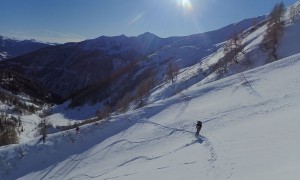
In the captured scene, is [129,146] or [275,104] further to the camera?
[129,146]

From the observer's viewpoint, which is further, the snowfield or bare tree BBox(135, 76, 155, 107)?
bare tree BBox(135, 76, 155, 107)

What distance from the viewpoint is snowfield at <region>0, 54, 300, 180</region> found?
2388 cm

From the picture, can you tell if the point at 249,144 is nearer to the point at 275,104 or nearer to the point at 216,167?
the point at 216,167

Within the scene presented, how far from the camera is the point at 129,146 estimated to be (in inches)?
1790

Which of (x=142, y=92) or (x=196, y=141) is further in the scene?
(x=142, y=92)

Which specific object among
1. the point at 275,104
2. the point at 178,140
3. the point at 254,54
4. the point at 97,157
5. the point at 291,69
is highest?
the point at 254,54

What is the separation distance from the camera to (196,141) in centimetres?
3622

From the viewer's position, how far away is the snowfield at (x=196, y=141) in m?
23.9

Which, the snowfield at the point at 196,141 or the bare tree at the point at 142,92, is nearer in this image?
the snowfield at the point at 196,141

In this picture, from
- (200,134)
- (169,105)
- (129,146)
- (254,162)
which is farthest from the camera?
(169,105)

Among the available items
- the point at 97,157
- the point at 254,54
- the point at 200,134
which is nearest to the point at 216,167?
the point at 200,134

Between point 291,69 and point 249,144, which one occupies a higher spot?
point 291,69

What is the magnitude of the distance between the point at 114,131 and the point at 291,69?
97.4 feet

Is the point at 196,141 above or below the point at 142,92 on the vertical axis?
below
